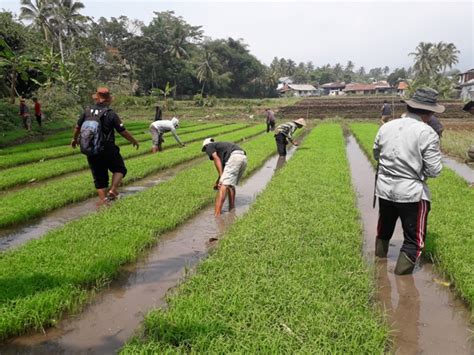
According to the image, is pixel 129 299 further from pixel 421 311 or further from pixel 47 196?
pixel 47 196

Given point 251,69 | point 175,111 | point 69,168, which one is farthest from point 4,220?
point 251,69

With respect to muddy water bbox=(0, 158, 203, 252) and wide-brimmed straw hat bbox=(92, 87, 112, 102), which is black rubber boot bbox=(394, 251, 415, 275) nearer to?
muddy water bbox=(0, 158, 203, 252)

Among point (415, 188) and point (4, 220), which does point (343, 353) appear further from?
point (4, 220)

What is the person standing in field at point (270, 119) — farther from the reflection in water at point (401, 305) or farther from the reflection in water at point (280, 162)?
the reflection in water at point (401, 305)

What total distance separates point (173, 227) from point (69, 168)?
605 cm

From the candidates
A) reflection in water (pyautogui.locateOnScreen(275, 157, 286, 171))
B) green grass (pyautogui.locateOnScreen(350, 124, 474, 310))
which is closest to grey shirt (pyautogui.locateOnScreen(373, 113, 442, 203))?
green grass (pyautogui.locateOnScreen(350, 124, 474, 310))

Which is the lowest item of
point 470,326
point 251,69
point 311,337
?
point 470,326

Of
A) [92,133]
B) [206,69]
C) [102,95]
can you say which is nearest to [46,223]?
[92,133]

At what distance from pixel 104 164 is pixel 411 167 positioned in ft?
16.2

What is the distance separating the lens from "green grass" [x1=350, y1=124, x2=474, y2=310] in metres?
3.98

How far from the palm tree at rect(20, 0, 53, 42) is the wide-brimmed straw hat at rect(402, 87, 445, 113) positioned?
42.9 meters

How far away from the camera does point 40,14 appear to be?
40250mm

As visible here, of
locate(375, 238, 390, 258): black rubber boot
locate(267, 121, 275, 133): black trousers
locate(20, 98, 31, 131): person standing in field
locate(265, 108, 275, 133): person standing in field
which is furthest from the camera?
locate(267, 121, 275, 133): black trousers

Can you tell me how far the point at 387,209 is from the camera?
444cm
